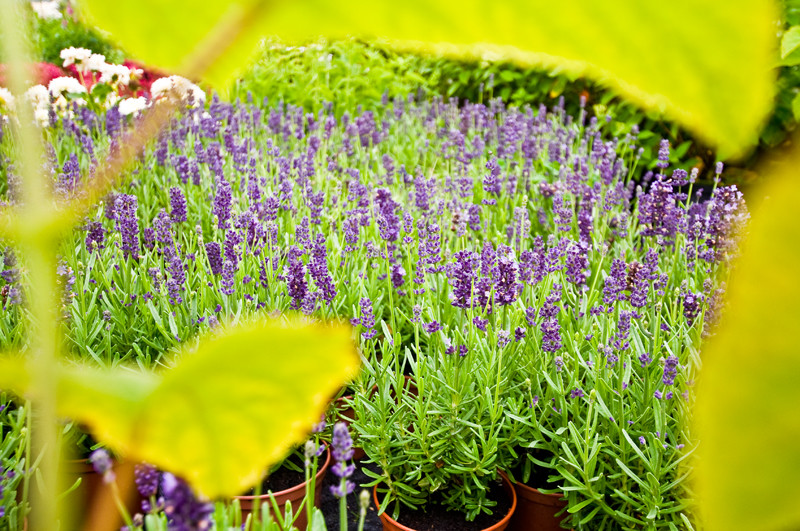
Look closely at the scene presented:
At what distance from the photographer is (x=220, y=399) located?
219mm

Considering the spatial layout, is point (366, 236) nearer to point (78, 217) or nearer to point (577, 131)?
point (577, 131)

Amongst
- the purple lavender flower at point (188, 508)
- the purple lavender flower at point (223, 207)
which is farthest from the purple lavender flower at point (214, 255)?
the purple lavender flower at point (188, 508)

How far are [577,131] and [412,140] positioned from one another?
57.2 inches

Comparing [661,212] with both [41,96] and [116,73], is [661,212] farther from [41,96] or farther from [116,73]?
[116,73]

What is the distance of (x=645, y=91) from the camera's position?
0.54 ft

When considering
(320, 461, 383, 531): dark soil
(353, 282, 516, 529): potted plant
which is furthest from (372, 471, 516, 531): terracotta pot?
(320, 461, 383, 531): dark soil

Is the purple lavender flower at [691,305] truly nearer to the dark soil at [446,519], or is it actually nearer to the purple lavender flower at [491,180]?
the dark soil at [446,519]

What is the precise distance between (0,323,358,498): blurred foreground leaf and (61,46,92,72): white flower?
18.3 ft

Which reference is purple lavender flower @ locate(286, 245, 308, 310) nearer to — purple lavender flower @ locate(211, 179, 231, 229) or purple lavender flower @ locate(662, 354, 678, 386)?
purple lavender flower @ locate(211, 179, 231, 229)

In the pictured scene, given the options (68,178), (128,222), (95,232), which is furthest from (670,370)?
(68,178)

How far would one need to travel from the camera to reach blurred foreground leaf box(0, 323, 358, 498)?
0.69 feet

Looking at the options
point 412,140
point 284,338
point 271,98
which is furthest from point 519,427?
point 271,98

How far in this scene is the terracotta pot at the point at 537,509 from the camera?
232 cm

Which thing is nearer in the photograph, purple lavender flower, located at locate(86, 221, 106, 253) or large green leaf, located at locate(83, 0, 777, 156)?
large green leaf, located at locate(83, 0, 777, 156)
